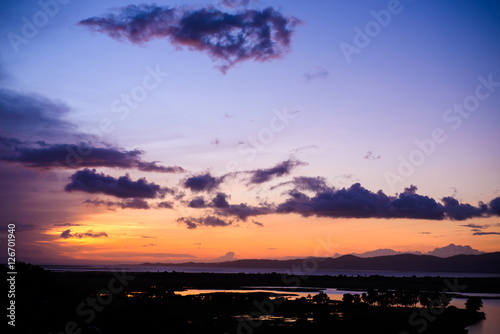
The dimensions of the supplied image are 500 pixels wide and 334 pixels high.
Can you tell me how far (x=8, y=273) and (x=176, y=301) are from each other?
33700 millimetres

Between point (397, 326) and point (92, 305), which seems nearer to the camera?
point (92, 305)

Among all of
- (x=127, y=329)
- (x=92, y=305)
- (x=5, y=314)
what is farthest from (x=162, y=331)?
(x=5, y=314)

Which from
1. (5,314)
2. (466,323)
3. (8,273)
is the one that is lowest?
(466,323)

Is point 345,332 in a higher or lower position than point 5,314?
lower

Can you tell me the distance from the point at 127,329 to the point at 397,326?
25411 mm

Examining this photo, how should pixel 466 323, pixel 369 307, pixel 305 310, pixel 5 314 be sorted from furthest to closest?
pixel 369 307 → pixel 305 310 → pixel 466 323 → pixel 5 314

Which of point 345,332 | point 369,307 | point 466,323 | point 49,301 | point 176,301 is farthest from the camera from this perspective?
point 176,301

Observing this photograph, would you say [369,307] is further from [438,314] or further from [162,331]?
[162,331]

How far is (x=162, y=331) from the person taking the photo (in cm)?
3062

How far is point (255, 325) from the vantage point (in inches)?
1587

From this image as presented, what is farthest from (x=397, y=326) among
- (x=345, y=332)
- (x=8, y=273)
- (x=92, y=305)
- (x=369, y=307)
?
(x=8, y=273)

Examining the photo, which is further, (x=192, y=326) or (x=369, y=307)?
(x=369, y=307)

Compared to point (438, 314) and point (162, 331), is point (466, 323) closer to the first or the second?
point (438, 314)

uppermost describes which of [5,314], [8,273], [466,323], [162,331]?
[8,273]
